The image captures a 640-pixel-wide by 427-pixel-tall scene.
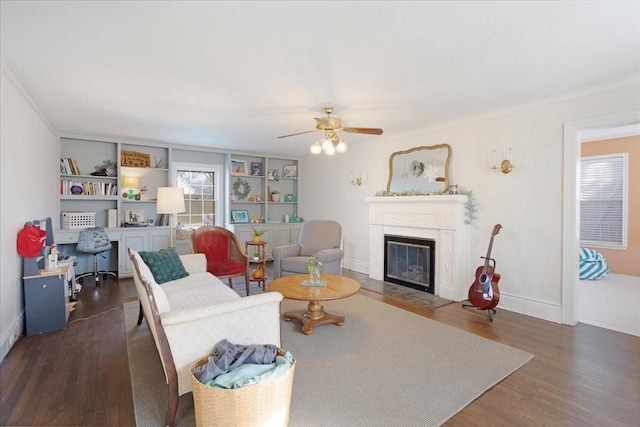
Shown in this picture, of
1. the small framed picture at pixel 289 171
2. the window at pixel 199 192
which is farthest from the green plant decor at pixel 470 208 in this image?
the window at pixel 199 192

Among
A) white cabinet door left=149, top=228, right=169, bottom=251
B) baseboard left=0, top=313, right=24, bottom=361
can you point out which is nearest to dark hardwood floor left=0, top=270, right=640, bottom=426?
baseboard left=0, top=313, right=24, bottom=361

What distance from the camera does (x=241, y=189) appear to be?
6801mm

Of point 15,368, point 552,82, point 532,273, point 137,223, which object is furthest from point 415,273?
point 137,223

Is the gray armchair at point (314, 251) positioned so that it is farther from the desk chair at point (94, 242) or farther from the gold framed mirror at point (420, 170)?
the desk chair at point (94, 242)

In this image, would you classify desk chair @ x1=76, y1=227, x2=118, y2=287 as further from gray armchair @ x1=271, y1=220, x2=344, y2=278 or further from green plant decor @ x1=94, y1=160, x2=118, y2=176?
gray armchair @ x1=271, y1=220, x2=344, y2=278

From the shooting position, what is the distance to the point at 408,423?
177 centimetres

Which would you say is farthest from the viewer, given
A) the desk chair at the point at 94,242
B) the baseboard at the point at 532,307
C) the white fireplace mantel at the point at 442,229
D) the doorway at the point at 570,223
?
the desk chair at the point at 94,242

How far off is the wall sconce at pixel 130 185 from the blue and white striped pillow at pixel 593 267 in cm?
770

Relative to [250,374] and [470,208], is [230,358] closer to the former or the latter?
[250,374]

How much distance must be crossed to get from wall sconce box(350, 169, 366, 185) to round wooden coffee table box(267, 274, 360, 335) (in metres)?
2.64

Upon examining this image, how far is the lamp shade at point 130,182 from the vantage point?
18.1 feet

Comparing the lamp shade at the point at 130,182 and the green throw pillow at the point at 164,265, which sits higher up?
the lamp shade at the point at 130,182

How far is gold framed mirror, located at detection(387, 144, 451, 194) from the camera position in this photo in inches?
173

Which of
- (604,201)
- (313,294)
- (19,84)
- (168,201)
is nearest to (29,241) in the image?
(19,84)
